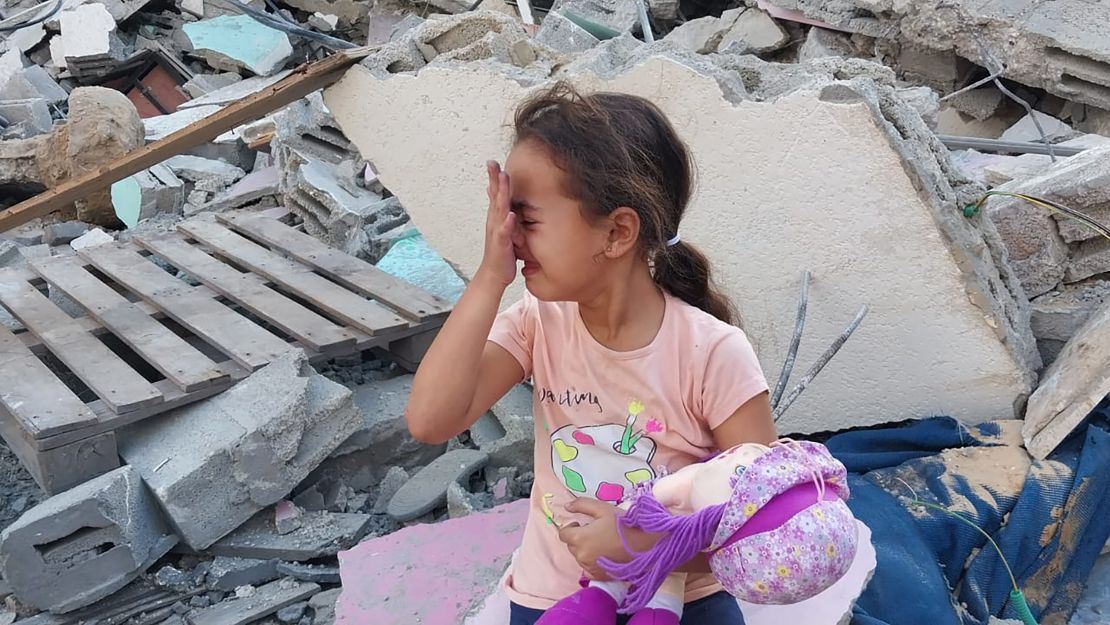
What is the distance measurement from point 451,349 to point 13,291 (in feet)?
11.3

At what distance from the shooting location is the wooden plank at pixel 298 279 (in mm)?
3810

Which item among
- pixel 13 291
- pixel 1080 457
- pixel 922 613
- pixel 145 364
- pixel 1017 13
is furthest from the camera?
pixel 1017 13

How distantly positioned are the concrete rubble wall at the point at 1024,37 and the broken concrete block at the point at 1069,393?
2.62 meters

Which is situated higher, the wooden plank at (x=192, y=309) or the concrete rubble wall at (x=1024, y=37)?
the concrete rubble wall at (x=1024, y=37)

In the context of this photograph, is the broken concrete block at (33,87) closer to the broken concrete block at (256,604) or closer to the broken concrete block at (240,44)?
the broken concrete block at (240,44)

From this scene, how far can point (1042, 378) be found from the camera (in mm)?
2939

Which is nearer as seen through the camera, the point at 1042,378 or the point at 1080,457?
the point at 1080,457

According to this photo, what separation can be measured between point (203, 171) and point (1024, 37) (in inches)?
199

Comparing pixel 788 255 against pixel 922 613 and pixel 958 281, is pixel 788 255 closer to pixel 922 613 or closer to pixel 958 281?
pixel 958 281

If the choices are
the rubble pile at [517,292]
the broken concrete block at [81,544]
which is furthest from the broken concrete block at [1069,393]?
the broken concrete block at [81,544]

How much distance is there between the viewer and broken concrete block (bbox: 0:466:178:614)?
2865 millimetres

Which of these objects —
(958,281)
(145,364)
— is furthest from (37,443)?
(958,281)

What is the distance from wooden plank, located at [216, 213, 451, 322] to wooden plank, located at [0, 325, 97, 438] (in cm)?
119

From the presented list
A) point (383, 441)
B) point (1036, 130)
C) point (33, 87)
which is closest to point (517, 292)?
point (383, 441)
